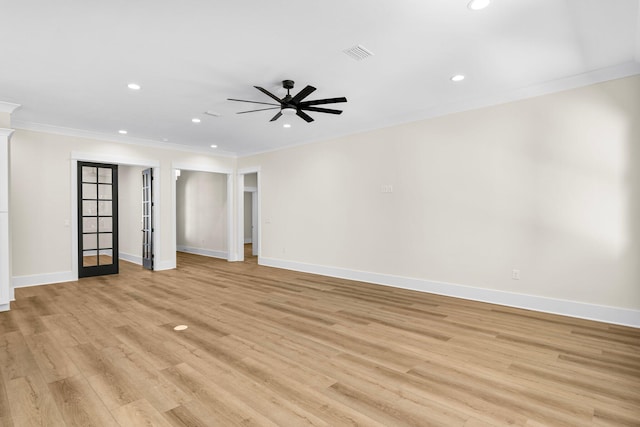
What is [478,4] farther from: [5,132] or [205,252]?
[205,252]

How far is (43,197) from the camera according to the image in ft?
18.8

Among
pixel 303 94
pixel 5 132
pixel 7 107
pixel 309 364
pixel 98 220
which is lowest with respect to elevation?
pixel 309 364

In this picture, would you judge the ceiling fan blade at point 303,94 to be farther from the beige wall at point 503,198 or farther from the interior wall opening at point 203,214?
the interior wall opening at point 203,214

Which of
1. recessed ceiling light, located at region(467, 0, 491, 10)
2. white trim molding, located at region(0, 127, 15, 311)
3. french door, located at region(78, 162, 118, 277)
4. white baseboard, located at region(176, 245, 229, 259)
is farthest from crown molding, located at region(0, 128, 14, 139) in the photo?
recessed ceiling light, located at region(467, 0, 491, 10)

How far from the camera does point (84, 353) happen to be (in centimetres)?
293

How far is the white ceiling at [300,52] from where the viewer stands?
2561mm

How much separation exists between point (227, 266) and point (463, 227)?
208 inches

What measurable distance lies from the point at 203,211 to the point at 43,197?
430 cm

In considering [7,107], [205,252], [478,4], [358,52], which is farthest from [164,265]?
[478,4]

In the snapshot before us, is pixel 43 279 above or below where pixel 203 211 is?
below

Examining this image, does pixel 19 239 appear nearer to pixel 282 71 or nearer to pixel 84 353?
pixel 84 353

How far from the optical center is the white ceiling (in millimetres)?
2561

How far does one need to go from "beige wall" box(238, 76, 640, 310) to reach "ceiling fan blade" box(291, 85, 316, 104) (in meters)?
2.27

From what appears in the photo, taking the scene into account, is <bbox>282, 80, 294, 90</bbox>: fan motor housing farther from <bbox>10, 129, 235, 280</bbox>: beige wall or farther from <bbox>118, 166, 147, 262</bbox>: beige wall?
<bbox>118, 166, 147, 262</bbox>: beige wall
